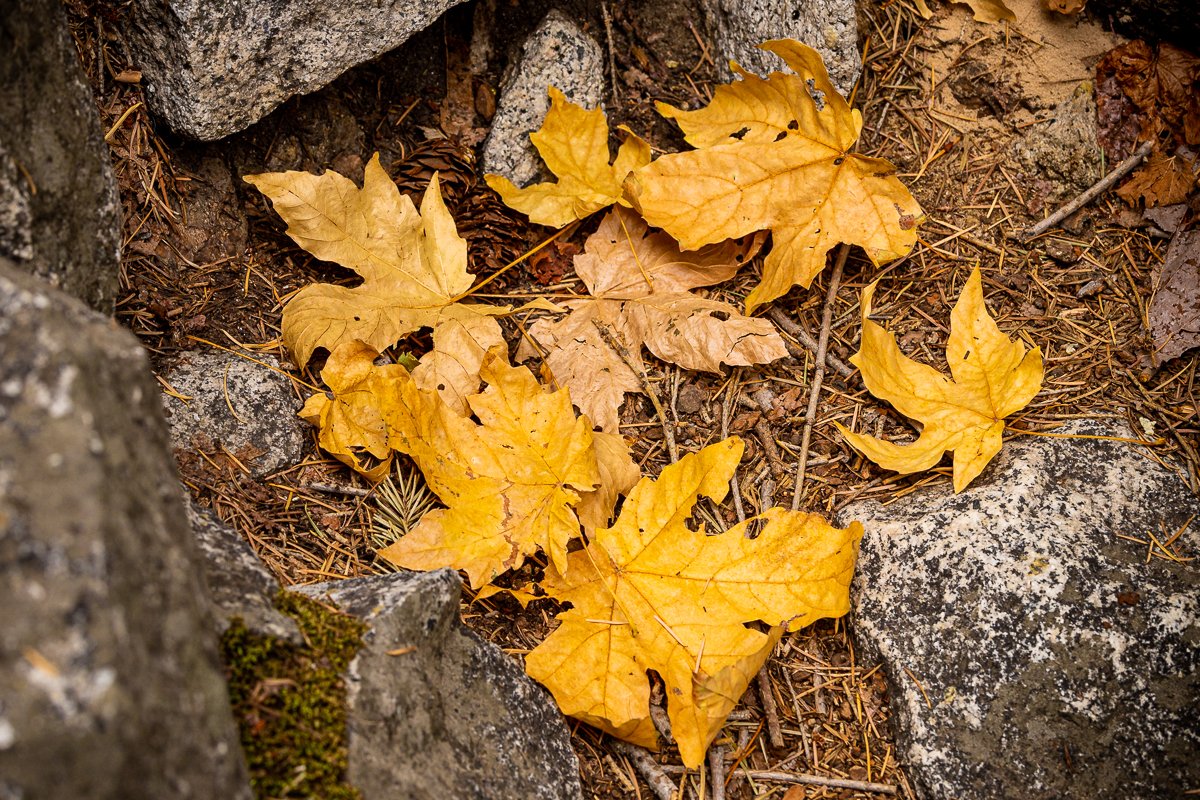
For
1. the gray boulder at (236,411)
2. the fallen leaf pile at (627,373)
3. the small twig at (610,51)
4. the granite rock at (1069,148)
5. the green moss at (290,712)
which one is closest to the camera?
the green moss at (290,712)

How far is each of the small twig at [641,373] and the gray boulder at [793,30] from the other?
955mm

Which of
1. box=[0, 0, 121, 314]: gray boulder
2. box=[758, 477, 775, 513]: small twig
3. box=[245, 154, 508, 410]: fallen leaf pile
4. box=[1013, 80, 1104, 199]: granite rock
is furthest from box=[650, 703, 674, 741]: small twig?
box=[1013, 80, 1104, 199]: granite rock

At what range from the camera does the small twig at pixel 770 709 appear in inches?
77.5

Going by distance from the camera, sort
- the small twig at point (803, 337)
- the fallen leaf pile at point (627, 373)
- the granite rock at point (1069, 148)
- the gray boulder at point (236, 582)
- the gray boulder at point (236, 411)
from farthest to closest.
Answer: the granite rock at point (1069, 148) < the small twig at point (803, 337) < the gray boulder at point (236, 411) < the fallen leaf pile at point (627, 373) < the gray boulder at point (236, 582)

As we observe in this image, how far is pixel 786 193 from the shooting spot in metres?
2.38

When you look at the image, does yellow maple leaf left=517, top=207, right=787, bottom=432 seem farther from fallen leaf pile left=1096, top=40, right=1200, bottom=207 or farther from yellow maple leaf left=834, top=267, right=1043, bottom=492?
fallen leaf pile left=1096, top=40, right=1200, bottom=207

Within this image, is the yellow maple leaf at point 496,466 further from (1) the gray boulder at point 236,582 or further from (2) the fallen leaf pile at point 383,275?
(1) the gray boulder at point 236,582

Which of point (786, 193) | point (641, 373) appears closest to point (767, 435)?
point (641, 373)

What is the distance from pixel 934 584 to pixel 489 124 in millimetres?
1861

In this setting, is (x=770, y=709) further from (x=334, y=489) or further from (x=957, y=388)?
(x=334, y=489)

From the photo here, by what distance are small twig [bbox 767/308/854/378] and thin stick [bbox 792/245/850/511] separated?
23mm

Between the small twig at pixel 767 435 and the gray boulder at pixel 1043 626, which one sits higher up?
the small twig at pixel 767 435

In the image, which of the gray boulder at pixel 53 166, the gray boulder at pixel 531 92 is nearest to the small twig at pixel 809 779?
the gray boulder at pixel 53 166

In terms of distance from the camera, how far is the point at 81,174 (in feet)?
5.62
